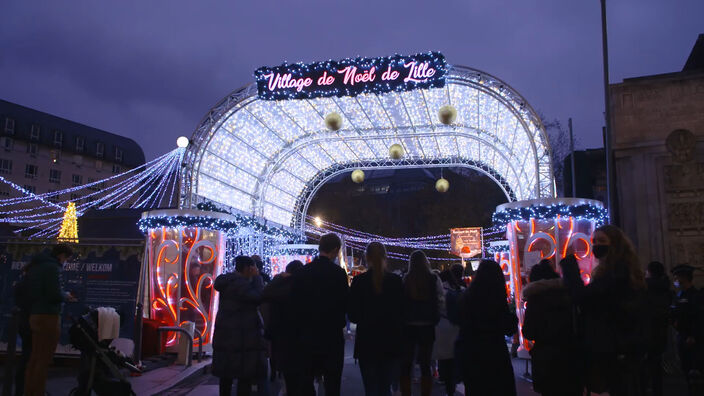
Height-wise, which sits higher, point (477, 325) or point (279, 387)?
point (477, 325)

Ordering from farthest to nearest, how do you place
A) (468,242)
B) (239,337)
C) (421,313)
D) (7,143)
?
1. (7,143)
2. (468,242)
3. (421,313)
4. (239,337)

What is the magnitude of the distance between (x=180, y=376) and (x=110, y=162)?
65112 mm

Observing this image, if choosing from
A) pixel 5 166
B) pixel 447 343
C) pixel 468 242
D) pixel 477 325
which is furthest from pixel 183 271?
pixel 5 166

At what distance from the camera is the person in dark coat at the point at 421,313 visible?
618cm

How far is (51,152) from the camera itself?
2366 inches

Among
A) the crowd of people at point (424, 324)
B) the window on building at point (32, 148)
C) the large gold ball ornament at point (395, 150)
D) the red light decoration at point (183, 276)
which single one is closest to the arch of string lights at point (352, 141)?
the large gold ball ornament at point (395, 150)

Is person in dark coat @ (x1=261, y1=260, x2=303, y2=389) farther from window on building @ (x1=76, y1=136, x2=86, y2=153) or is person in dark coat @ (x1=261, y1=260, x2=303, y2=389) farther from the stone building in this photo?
window on building @ (x1=76, y1=136, x2=86, y2=153)

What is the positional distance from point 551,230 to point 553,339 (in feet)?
26.6

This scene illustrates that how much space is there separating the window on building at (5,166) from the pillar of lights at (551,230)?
2305 inches

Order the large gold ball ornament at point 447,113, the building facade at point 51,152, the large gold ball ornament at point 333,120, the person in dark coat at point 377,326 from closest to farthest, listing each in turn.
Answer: the person in dark coat at point 377,326
the large gold ball ornament at point 447,113
the large gold ball ornament at point 333,120
the building facade at point 51,152

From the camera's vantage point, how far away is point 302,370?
4.61m

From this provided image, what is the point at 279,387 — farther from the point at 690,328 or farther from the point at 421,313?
the point at 690,328

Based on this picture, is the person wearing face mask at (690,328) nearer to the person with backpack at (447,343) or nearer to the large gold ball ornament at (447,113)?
the person with backpack at (447,343)

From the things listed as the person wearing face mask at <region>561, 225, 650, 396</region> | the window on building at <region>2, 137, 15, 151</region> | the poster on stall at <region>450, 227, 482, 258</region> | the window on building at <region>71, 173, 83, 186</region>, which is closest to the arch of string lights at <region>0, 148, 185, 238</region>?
the window on building at <region>71, 173, 83, 186</region>
